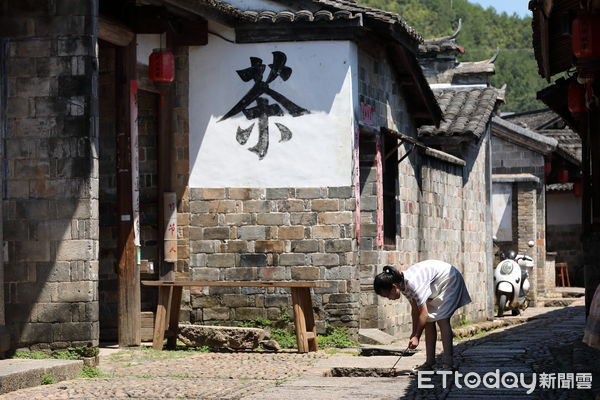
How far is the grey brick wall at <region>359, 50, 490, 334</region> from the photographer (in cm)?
1692

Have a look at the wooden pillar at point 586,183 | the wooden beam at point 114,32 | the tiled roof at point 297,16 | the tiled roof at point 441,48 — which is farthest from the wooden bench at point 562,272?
the wooden beam at point 114,32

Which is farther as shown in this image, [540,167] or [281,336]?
[540,167]

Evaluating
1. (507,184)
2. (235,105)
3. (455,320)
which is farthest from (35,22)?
(507,184)

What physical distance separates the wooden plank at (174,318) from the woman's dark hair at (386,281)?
425 cm

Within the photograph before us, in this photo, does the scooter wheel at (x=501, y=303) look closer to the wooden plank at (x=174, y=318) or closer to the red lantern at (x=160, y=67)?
the wooden plank at (x=174, y=318)

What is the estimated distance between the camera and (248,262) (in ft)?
52.6

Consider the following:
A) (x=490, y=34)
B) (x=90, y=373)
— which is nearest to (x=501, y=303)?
(x=90, y=373)

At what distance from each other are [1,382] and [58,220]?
8.54ft

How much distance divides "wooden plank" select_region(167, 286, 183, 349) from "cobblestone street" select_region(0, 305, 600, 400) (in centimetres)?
48

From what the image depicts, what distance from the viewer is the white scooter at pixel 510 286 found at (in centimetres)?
2480

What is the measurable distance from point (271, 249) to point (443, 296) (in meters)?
4.41

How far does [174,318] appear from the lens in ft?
48.8

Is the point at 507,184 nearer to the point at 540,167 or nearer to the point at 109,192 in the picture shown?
the point at 540,167

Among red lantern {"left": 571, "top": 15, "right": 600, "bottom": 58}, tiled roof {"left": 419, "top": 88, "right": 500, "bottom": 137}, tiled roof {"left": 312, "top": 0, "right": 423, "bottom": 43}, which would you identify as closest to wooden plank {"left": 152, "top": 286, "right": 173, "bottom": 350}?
tiled roof {"left": 312, "top": 0, "right": 423, "bottom": 43}
